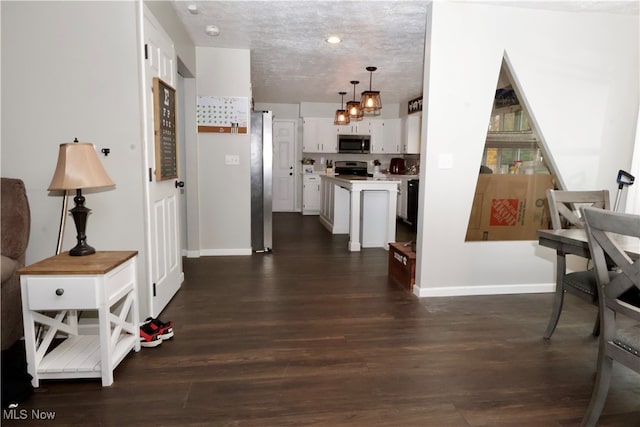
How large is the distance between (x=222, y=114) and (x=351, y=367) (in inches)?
Answer: 133

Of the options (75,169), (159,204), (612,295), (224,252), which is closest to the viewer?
(612,295)

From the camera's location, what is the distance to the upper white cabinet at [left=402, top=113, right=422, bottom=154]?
7965 millimetres

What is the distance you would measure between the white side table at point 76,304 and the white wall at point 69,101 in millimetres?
407

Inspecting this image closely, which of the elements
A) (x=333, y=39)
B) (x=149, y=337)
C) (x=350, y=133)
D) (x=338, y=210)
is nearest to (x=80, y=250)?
(x=149, y=337)

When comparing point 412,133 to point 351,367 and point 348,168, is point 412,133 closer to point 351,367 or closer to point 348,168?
point 348,168

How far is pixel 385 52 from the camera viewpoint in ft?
14.9

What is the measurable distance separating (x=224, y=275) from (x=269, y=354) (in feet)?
5.66

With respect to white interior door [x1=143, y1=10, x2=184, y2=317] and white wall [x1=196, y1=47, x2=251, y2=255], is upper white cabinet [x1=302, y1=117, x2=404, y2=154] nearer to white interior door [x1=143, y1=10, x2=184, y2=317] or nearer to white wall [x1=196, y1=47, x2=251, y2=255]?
white wall [x1=196, y1=47, x2=251, y2=255]

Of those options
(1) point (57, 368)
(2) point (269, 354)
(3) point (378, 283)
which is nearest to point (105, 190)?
(1) point (57, 368)

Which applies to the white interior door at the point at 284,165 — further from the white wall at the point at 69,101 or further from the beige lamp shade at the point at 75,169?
the beige lamp shade at the point at 75,169

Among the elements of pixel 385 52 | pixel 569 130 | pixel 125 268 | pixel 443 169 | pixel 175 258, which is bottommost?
pixel 175 258

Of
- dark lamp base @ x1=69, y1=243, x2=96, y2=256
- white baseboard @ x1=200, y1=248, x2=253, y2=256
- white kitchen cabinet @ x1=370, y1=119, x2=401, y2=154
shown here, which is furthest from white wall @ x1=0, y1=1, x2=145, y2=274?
white kitchen cabinet @ x1=370, y1=119, x2=401, y2=154

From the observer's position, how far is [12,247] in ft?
7.05

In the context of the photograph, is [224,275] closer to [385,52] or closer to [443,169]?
[443,169]
